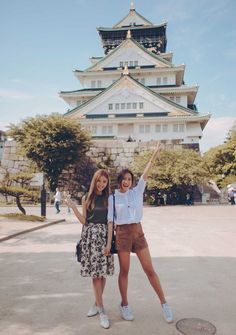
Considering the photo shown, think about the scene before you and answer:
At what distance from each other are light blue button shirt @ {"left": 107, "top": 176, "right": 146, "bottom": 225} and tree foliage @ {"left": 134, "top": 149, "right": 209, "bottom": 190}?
19.4 metres

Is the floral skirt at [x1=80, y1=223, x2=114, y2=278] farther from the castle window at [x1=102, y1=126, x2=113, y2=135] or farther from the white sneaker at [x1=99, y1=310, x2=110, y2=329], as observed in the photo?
the castle window at [x1=102, y1=126, x2=113, y2=135]

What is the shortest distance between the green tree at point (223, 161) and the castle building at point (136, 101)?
3142mm

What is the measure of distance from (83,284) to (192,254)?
2.98 meters

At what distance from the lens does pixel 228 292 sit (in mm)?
4254

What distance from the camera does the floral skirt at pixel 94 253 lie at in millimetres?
3451

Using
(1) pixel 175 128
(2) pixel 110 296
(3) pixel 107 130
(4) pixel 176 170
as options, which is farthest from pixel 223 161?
(2) pixel 110 296

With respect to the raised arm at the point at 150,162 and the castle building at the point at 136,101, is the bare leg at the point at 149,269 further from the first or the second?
the castle building at the point at 136,101

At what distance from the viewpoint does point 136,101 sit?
33594mm

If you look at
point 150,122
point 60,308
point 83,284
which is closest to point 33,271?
point 83,284

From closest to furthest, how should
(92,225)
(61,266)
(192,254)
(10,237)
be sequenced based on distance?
(92,225), (61,266), (192,254), (10,237)

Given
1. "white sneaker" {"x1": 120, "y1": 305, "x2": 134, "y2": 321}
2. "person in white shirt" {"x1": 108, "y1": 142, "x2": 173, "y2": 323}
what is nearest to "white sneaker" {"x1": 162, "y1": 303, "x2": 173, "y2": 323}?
"person in white shirt" {"x1": 108, "y1": 142, "x2": 173, "y2": 323}

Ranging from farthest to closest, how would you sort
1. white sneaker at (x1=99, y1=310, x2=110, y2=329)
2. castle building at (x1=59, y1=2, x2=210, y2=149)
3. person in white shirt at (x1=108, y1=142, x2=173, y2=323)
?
castle building at (x1=59, y1=2, x2=210, y2=149) → person in white shirt at (x1=108, y1=142, x2=173, y2=323) → white sneaker at (x1=99, y1=310, x2=110, y2=329)

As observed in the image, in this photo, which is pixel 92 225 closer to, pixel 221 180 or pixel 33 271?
pixel 33 271

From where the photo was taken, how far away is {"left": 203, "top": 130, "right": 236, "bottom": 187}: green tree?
27312 millimetres
